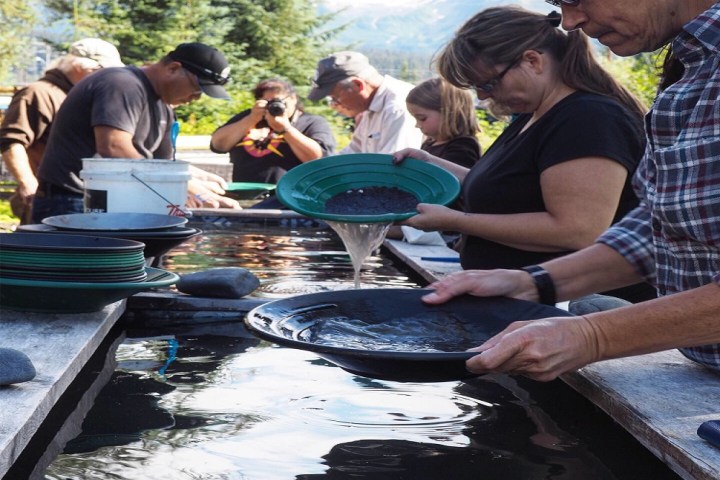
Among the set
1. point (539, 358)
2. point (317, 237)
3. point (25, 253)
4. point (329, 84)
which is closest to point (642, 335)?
point (539, 358)

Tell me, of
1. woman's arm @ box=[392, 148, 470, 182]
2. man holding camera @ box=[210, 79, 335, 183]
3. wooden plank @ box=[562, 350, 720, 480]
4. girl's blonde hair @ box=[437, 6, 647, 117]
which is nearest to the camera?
wooden plank @ box=[562, 350, 720, 480]

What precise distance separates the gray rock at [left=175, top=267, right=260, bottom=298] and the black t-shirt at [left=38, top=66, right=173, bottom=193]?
1999mm

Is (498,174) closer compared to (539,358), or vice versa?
(539,358)

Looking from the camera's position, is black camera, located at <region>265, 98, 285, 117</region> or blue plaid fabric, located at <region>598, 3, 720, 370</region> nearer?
blue plaid fabric, located at <region>598, 3, 720, 370</region>

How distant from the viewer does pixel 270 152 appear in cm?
843

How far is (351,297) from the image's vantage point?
7.53 feet

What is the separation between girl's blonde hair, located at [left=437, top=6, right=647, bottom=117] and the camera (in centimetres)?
331

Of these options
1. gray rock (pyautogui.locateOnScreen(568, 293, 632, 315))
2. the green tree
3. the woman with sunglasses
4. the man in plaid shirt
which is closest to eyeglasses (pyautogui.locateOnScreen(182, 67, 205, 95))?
the woman with sunglasses

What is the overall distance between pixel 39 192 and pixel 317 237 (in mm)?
1690

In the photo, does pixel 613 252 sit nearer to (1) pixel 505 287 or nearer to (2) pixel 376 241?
(1) pixel 505 287

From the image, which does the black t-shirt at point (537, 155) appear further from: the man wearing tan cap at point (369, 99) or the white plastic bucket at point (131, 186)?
the man wearing tan cap at point (369, 99)

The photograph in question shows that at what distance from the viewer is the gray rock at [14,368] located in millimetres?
1856

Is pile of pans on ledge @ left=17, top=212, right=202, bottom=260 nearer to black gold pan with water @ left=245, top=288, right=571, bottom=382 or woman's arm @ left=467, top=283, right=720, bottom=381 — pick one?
black gold pan with water @ left=245, top=288, right=571, bottom=382

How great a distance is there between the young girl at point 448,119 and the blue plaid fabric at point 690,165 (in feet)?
11.3
